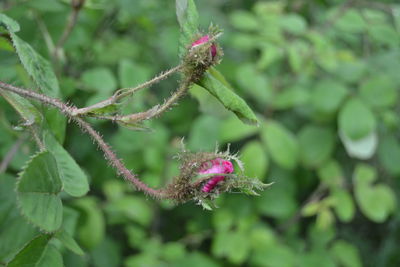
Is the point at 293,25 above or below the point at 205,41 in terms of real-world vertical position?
below

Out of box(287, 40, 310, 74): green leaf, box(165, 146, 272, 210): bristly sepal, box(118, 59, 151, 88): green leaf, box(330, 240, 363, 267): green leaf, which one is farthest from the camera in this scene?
box(330, 240, 363, 267): green leaf

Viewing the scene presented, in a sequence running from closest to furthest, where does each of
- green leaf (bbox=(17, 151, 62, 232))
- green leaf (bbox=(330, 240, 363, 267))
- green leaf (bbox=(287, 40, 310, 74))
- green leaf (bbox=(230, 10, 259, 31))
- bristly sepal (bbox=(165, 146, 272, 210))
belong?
green leaf (bbox=(17, 151, 62, 232)), bristly sepal (bbox=(165, 146, 272, 210)), green leaf (bbox=(287, 40, 310, 74)), green leaf (bbox=(330, 240, 363, 267)), green leaf (bbox=(230, 10, 259, 31))

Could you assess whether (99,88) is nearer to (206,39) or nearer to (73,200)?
(73,200)

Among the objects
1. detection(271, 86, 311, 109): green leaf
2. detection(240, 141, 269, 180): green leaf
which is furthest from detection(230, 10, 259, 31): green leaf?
detection(240, 141, 269, 180): green leaf

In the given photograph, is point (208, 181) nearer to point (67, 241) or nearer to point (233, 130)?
point (67, 241)

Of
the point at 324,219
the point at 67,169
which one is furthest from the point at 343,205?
the point at 67,169

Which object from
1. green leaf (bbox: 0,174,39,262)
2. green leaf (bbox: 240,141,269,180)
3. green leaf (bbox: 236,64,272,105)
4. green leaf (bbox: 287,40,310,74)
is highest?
green leaf (bbox: 0,174,39,262)

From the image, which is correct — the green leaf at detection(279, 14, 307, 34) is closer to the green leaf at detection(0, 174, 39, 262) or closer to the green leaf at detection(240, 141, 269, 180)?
the green leaf at detection(240, 141, 269, 180)
